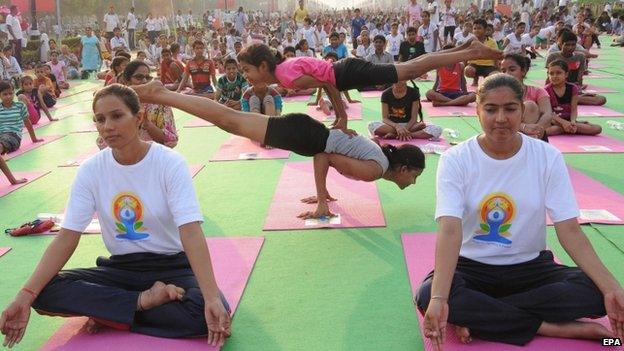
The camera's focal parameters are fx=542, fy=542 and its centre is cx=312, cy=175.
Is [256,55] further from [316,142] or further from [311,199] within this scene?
[311,199]

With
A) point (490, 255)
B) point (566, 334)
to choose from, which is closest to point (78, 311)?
point (490, 255)

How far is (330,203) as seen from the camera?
4570 mm

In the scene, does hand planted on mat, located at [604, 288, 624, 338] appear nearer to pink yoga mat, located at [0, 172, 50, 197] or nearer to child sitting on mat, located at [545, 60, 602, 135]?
child sitting on mat, located at [545, 60, 602, 135]

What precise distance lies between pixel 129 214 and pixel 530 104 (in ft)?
13.6

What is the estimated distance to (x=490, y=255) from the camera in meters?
2.51

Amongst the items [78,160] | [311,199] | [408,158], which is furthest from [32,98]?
[408,158]

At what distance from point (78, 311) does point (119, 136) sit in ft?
2.72

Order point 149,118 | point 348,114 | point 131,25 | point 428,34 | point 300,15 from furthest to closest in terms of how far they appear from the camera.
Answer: point 131,25, point 300,15, point 428,34, point 348,114, point 149,118

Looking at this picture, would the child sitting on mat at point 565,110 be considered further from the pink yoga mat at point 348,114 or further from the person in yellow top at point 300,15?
the person in yellow top at point 300,15

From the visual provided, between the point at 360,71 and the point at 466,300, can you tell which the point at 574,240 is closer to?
the point at 466,300

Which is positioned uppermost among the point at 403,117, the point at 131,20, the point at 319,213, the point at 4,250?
the point at 131,20

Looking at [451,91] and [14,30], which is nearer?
[451,91]

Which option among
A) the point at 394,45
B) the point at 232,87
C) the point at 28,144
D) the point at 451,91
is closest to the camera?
the point at 28,144

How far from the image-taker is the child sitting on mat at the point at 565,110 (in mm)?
6184
